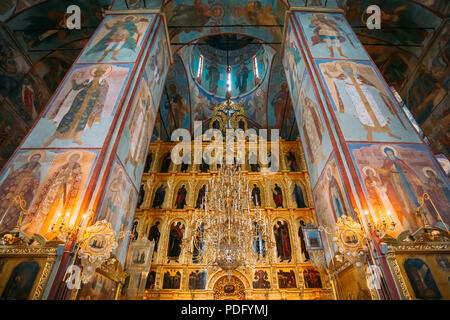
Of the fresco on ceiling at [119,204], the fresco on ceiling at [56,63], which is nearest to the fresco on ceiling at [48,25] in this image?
the fresco on ceiling at [56,63]

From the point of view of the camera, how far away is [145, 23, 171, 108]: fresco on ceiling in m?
8.88

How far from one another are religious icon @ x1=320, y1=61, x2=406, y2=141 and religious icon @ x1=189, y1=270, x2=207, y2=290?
30.9 ft

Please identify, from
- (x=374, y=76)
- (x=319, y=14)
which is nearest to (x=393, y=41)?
(x=319, y=14)

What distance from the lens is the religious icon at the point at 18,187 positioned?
4676 mm

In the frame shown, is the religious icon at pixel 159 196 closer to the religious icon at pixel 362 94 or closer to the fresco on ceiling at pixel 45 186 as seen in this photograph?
the fresco on ceiling at pixel 45 186

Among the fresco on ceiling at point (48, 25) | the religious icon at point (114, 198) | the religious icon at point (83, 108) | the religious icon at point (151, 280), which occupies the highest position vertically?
the fresco on ceiling at point (48, 25)

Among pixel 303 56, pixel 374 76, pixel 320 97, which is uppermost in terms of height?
pixel 303 56

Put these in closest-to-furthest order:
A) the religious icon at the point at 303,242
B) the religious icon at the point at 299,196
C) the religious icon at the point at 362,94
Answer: the religious icon at the point at 362,94, the religious icon at the point at 303,242, the religious icon at the point at 299,196

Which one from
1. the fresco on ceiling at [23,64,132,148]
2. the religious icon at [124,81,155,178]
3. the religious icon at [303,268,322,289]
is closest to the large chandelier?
the religious icon at [124,81,155,178]

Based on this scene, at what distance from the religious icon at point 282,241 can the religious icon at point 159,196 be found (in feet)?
22.3

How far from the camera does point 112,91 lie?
6918 millimetres
